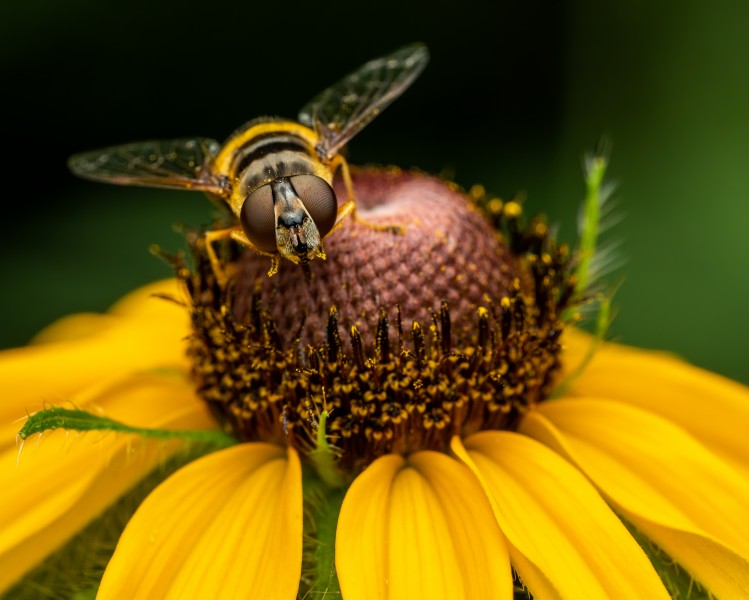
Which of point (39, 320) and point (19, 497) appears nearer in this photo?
point (19, 497)

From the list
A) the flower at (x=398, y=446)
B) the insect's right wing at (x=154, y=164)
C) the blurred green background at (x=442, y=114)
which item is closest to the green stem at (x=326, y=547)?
the flower at (x=398, y=446)

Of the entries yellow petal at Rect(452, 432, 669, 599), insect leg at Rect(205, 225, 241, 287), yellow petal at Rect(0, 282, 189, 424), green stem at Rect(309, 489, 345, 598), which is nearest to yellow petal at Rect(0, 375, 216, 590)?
yellow petal at Rect(0, 282, 189, 424)

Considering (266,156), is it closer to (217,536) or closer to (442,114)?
(217,536)

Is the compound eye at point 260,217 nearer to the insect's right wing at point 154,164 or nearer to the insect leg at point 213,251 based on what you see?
the insect leg at point 213,251

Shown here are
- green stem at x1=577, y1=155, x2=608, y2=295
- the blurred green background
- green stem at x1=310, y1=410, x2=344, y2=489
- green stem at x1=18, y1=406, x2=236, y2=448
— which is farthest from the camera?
the blurred green background

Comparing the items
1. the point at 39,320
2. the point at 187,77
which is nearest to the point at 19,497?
the point at 39,320

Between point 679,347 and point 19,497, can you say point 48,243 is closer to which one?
point 19,497

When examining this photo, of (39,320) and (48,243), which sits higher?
(48,243)

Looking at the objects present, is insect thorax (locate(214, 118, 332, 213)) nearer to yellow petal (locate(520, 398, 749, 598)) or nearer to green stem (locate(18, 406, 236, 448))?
green stem (locate(18, 406, 236, 448))
